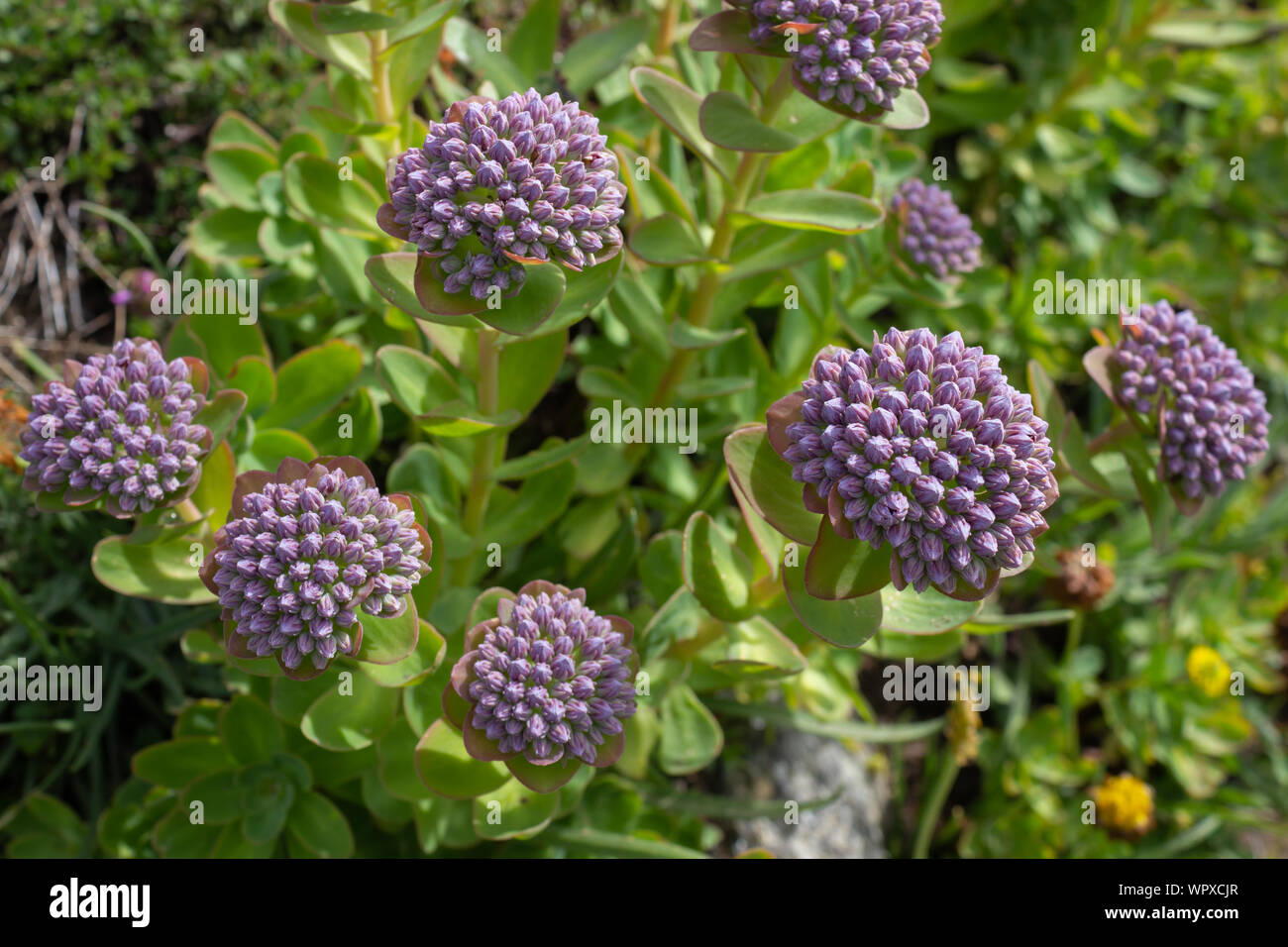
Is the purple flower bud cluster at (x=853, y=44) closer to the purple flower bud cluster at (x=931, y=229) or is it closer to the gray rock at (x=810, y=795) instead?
the purple flower bud cluster at (x=931, y=229)

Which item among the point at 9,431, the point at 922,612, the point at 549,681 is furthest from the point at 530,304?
the point at 9,431

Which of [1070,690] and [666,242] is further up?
[666,242]

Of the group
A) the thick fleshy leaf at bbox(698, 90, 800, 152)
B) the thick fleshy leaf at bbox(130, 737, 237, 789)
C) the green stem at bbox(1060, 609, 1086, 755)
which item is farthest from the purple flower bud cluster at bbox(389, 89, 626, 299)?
the green stem at bbox(1060, 609, 1086, 755)

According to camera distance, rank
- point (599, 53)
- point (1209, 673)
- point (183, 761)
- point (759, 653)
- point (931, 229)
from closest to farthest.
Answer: point (759, 653) → point (183, 761) → point (931, 229) → point (599, 53) → point (1209, 673)

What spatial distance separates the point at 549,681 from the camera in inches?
83.9

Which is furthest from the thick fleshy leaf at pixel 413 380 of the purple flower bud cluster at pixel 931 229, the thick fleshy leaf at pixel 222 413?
the purple flower bud cluster at pixel 931 229

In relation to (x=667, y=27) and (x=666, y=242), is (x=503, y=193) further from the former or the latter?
(x=667, y=27)

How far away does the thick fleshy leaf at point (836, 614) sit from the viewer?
209 cm

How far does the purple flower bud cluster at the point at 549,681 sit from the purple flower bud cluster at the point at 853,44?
1.36 meters

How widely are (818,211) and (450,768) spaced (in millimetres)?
1706
